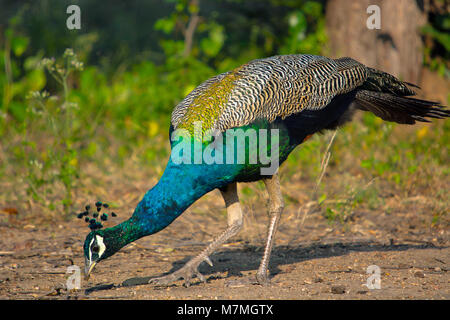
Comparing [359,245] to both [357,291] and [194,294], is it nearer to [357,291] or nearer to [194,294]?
[357,291]

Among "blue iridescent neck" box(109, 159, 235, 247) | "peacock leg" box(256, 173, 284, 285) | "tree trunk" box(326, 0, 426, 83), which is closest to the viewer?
"blue iridescent neck" box(109, 159, 235, 247)

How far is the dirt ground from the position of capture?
11.7ft

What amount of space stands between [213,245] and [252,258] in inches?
22.6

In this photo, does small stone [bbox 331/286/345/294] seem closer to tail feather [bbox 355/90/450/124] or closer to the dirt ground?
the dirt ground

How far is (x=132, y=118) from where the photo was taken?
7.40 meters

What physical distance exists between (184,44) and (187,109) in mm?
4046

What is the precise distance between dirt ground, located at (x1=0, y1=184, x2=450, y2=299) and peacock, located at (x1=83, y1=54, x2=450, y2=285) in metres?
0.28

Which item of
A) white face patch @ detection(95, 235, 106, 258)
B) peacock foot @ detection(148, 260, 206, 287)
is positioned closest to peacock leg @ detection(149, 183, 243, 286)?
peacock foot @ detection(148, 260, 206, 287)

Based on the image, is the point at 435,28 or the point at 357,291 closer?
the point at 357,291

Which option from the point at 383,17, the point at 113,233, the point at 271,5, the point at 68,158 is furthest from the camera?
the point at 271,5

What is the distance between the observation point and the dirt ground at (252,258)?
141 inches

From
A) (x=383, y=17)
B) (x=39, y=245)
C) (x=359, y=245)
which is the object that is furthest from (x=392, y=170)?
(x=39, y=245)

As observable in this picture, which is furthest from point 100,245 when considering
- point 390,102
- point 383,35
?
point 383,35

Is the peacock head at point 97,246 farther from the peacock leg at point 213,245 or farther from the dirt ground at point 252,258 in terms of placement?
the peacock leg at point 213,245
